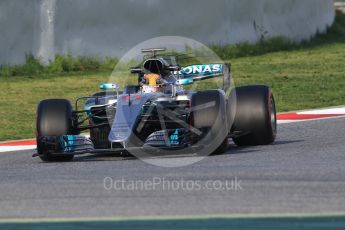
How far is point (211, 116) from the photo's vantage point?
10992 mm

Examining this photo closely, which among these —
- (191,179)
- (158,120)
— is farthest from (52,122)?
(191,179)

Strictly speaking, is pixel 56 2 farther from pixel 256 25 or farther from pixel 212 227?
pixel 212 227

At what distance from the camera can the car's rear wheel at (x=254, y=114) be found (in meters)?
Result: 11.9

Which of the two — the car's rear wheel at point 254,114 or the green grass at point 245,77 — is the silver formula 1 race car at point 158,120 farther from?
the green grass at point 245,77

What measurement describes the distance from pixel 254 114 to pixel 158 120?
1.20m

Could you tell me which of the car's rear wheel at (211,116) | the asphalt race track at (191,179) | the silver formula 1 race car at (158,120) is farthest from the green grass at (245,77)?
the asphalt race track at (191,179)

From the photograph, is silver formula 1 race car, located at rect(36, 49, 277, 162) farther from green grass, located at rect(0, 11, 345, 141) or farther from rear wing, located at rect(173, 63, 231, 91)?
green grass, located at rect(0, 11, 345, 141)

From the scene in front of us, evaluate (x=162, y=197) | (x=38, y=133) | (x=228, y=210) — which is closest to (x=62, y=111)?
(x=38, y=133)

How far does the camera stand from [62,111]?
11461 millimetres

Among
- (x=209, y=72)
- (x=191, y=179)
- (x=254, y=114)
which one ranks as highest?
(x=209, y=72)

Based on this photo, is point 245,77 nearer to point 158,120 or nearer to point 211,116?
point 158,120

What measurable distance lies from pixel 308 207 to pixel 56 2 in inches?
556

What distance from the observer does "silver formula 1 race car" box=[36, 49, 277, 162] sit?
10938mm

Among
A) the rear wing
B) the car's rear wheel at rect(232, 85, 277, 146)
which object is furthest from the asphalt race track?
the rear wing
